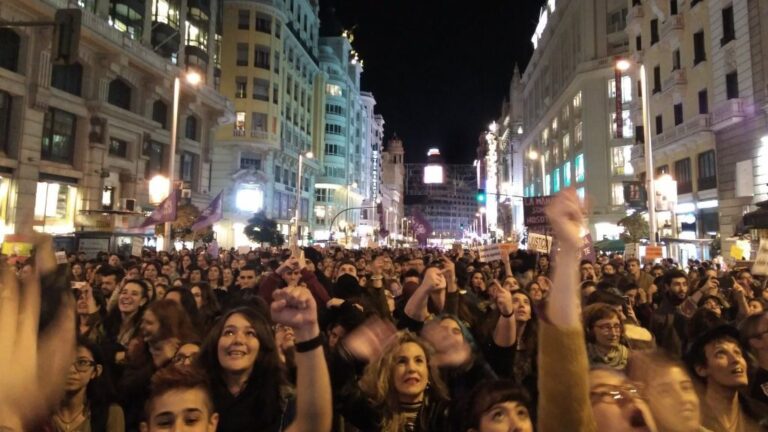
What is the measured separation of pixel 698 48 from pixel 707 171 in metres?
6.93

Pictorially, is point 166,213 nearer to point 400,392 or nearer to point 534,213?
point 534,213

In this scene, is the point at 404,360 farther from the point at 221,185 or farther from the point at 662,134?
the point at 221,185

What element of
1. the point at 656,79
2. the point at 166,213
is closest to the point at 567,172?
the point at 656,79

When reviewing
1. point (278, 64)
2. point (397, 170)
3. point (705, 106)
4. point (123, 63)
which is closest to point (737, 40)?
point (705, 106)

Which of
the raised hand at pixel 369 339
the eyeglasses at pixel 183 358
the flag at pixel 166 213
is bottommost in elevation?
the eyeglasses at pixel 183 358

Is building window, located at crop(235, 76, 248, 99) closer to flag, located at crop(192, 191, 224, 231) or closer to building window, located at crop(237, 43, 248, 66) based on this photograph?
building window, located at crop(237, 43, 248, 66)

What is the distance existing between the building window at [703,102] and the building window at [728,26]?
345 centimetres

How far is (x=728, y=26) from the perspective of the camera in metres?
27.1

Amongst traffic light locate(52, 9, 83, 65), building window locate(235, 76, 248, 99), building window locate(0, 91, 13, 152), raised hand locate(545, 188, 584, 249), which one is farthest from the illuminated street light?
building window locate(235, 76, 248, 99)

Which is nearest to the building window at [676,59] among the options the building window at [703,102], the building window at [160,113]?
the building window at [703,102]

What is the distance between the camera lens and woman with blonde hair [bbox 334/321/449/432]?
3242mm

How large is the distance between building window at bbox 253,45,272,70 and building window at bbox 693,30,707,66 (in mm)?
39179

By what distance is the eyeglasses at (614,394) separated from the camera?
7.82ft

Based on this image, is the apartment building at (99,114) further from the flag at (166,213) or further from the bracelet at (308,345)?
the bracelet at (308,345)
